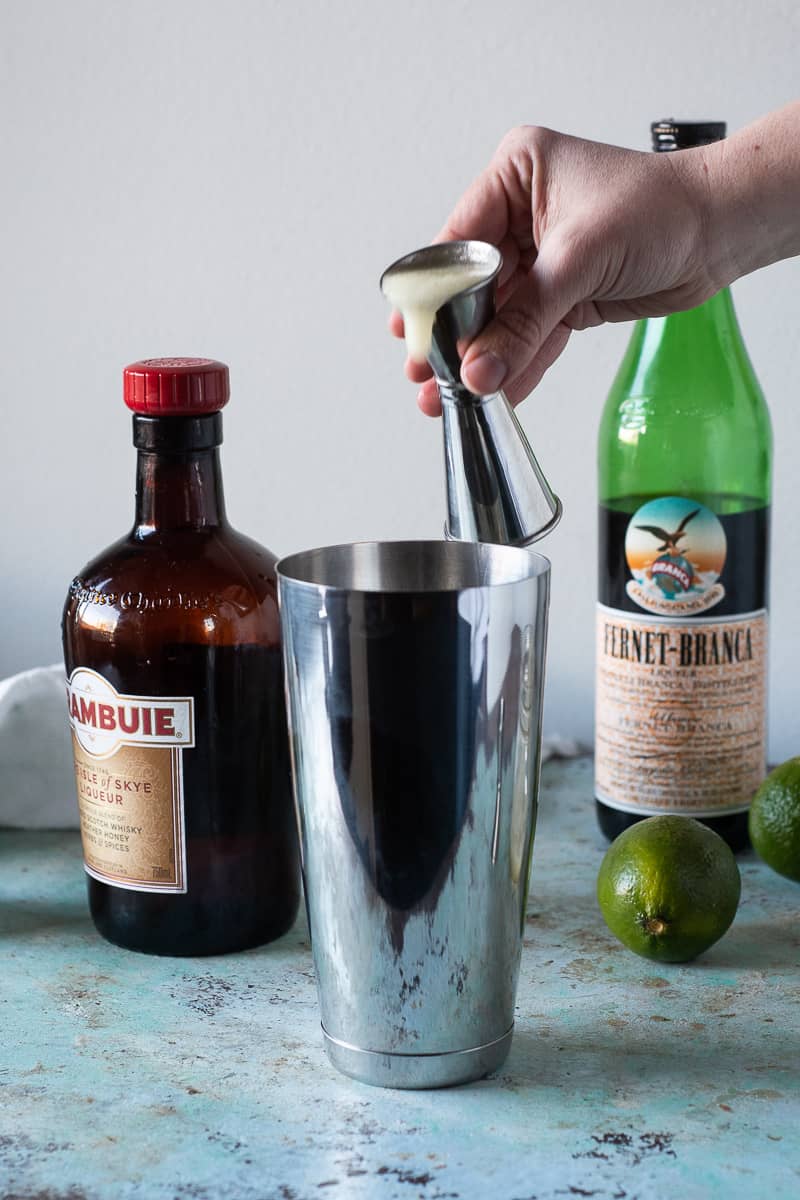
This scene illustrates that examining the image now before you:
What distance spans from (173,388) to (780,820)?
1.26ft

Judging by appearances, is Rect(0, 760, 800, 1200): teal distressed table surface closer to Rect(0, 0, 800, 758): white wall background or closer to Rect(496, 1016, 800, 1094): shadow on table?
Rect(496, 1016, 800, 1094): shadow on table

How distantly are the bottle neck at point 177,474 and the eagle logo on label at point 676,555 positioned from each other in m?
0.24

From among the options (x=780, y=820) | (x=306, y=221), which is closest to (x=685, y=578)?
(x=780, y=820)

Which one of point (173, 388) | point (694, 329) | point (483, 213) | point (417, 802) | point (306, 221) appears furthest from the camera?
point (306, 221)

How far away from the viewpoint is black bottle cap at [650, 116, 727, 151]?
0.73 m

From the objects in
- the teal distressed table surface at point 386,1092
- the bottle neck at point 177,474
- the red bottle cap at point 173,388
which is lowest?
the teal distressed table surface at point 386,1092

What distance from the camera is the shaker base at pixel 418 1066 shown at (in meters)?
0.54

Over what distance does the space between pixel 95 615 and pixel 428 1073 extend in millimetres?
256

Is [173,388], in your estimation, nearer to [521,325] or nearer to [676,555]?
[521,325]

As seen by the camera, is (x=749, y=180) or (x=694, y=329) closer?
(x=749, y=180)

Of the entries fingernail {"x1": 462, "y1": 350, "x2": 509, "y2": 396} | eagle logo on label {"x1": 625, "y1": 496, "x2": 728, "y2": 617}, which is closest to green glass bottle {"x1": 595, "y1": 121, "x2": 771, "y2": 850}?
eagle logo on label {"x1": 625, "y1": 496, "x2": 728, "y2": 617}

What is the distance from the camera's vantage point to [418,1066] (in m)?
0.54

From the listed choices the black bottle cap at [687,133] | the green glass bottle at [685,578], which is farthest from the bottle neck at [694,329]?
the black bottle cap at [687,133]

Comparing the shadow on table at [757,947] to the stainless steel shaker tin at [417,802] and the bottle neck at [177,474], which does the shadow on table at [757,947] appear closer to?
the stainless steel shaker tin at [417,802]
